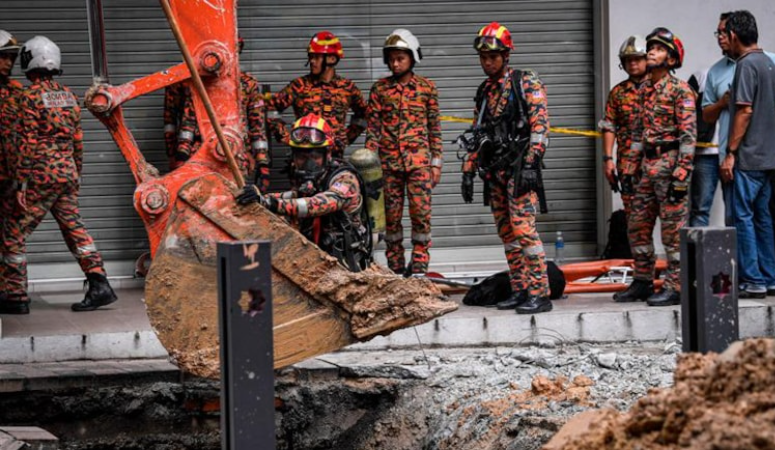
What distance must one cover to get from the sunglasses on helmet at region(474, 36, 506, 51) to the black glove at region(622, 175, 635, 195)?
5.21ft

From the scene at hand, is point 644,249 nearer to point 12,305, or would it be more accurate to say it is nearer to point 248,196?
point 248,196

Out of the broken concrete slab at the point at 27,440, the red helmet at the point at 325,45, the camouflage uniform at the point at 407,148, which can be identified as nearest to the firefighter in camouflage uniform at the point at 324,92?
the red helmet at the point at 325,45

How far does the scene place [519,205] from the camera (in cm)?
926

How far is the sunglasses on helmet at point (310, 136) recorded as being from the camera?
26.3 ft

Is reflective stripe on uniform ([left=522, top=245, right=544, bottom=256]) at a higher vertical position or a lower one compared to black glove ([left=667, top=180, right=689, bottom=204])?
lower

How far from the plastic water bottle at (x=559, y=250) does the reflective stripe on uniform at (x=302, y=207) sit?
507 centimetres

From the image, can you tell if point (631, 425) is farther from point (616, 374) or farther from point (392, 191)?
point (392, 191)

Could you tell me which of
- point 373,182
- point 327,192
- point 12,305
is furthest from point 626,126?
point 12,305

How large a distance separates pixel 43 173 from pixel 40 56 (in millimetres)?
943

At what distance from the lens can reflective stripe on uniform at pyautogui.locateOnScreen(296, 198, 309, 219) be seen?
7.61 metres

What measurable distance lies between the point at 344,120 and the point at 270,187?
1.34 m

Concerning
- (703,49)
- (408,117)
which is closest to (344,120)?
(408,117)

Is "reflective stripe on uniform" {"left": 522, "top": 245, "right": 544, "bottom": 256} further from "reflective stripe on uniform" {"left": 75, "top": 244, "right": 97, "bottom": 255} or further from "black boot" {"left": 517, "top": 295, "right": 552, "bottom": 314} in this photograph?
"reflective stripe on uniform" {"left": 75, "top": 244, "right": 97, "bottom": 255}

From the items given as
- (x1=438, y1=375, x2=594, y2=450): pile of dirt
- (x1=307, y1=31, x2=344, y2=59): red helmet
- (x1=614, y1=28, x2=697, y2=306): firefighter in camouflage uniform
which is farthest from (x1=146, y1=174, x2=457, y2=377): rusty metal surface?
(x1=307, y1=31, x2=344, y2=59): red helmet
